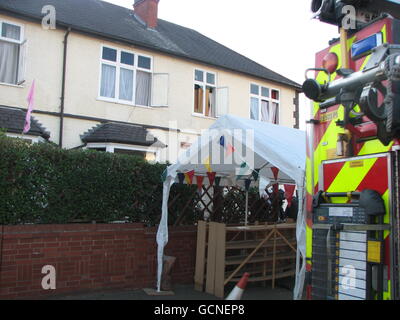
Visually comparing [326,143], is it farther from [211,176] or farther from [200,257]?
[211,176]

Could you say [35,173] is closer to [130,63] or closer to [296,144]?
[296,144]

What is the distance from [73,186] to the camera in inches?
257

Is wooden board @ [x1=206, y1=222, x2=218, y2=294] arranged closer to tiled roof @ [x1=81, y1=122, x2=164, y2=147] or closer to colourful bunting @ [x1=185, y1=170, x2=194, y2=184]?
colourful bunting @ [x1=185, y1=170, x2=194, y2=184]

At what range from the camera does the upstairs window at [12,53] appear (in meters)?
11.2

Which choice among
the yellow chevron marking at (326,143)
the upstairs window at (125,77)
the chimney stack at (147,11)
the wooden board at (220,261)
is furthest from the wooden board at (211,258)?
the chimney stack at (147,11)

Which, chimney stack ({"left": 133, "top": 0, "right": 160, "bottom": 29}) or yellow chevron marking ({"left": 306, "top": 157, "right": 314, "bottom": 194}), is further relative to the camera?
chimney stack ({"left": 133, "top": 0, "right": 160, "bottom": 29})

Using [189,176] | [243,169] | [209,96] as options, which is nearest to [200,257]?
[189,176]

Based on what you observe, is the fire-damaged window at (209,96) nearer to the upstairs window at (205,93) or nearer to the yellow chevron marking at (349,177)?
the upstairs window at (205,93)

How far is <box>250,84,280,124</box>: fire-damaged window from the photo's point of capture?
647 inches

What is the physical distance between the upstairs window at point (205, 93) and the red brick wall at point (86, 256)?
7.93m

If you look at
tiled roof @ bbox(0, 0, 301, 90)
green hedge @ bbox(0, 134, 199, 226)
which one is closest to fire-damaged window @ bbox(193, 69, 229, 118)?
tiled roof @ bbox(0, 0, 301, 90)

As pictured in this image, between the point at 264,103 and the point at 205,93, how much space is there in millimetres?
3004

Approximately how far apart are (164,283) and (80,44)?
829 centimetres

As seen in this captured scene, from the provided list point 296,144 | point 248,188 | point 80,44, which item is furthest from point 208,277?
point 80,44
